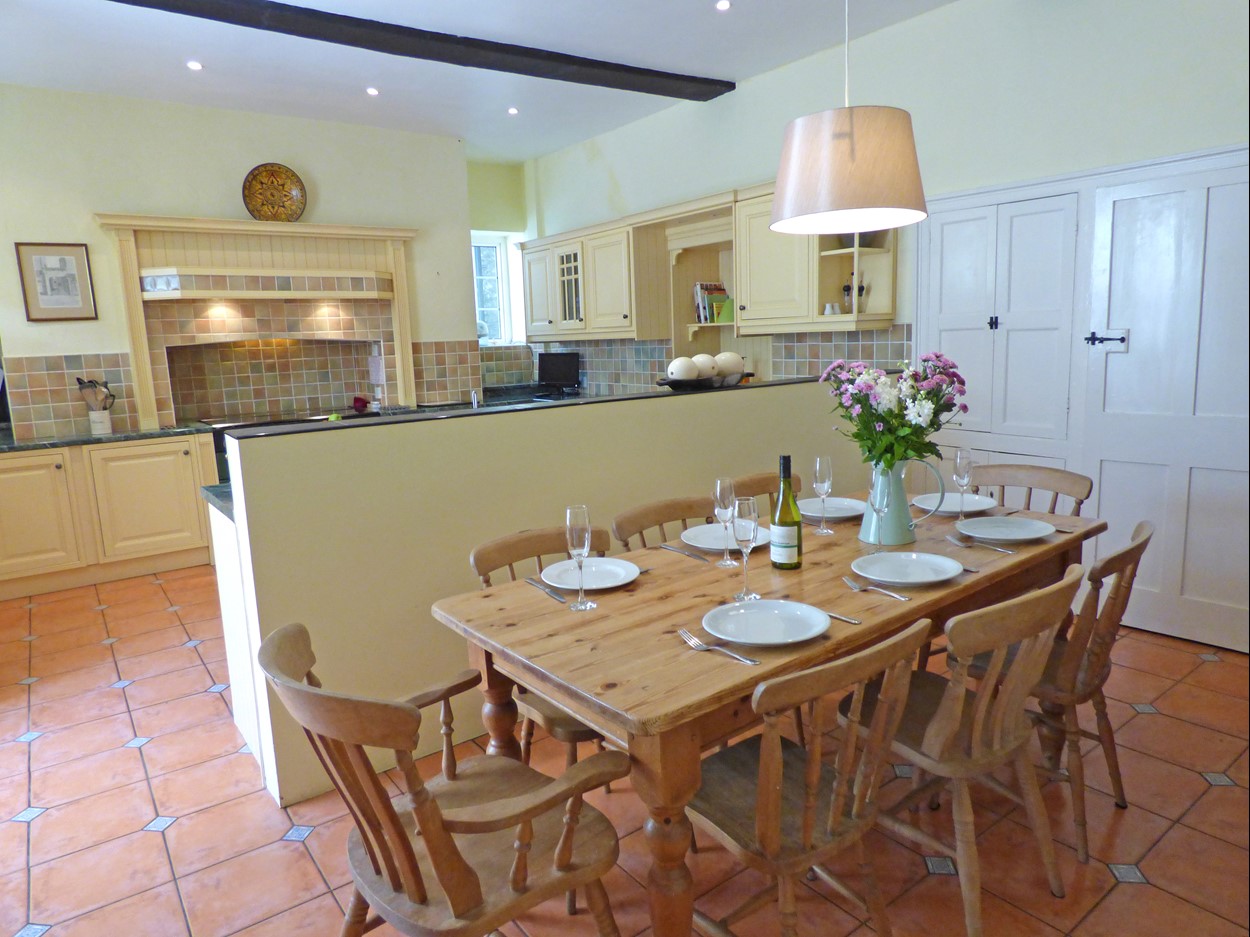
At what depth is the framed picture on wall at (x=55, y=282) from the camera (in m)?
4.55

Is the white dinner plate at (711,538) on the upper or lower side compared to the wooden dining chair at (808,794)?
upper

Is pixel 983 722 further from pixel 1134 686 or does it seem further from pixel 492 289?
pixel 492 289

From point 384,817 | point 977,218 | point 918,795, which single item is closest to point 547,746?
point 918,795

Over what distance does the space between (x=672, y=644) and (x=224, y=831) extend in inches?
61.4

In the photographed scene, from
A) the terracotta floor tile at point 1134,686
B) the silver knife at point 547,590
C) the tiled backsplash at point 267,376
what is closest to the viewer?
the silver knife at point 547,590

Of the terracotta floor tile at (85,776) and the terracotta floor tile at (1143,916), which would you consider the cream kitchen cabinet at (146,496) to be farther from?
the terracotta floor tile at (1143,916)

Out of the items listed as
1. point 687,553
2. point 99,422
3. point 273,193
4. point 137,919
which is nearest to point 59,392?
point 99,422

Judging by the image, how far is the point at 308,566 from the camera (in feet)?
7.93

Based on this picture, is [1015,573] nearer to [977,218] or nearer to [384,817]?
[384,817]

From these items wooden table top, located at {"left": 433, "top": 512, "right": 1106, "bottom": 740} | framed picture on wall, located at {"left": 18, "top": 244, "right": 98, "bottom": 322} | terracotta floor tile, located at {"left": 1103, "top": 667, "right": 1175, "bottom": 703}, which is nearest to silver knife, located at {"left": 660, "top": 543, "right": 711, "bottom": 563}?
wooden table top, located at {"left": 433, "top": 512, "right": 1106, "bottom": 740}

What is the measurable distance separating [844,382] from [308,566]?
65.6 inches

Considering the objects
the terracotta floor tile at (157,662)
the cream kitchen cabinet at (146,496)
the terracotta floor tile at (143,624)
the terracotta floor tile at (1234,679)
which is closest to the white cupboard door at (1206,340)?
the terracotta floor tile at (1234,679)

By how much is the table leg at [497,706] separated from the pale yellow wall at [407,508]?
604 millimetres

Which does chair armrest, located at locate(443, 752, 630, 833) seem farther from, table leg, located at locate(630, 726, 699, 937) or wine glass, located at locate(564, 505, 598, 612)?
wine glass, located at locate(564, 505, 598, 612)
